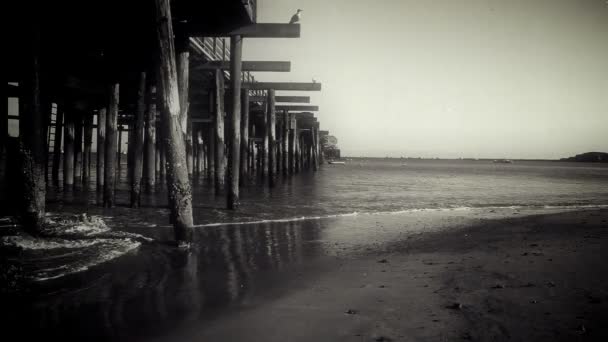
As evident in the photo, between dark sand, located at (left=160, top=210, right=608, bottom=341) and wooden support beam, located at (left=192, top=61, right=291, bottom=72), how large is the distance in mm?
5651

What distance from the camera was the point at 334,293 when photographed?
314 cm

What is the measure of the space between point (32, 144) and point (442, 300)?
525 centimetres

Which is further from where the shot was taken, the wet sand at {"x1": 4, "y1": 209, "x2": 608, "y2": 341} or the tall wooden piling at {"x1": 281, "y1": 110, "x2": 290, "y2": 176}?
the tall wooden piling at {"x1": 281, "y1": 110, "x2": 290, "y2": 176}

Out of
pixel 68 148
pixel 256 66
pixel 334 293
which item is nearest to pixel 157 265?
pixel 334 293

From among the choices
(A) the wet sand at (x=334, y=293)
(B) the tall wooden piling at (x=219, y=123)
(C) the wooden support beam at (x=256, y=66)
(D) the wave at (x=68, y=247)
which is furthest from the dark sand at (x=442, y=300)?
(B) the tall wooden piling at (x=219, y=123)

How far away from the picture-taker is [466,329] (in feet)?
7.76

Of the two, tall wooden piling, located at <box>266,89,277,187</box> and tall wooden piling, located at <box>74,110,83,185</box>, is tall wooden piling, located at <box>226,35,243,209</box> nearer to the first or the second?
tall wooden piling, located at <box>266,89,277,187</box>

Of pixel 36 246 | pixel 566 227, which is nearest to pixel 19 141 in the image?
pixel 36 246

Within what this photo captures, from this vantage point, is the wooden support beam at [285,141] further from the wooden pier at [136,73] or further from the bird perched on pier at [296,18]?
the bird perched on pier at [296,18]

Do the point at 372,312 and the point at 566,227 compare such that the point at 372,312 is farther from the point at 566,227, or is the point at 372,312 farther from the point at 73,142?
the point at 73,142

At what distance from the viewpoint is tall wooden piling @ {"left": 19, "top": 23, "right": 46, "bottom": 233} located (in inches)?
189

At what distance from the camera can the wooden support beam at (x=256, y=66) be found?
29.2ft

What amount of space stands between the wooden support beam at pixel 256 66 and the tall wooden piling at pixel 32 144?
15.6ft

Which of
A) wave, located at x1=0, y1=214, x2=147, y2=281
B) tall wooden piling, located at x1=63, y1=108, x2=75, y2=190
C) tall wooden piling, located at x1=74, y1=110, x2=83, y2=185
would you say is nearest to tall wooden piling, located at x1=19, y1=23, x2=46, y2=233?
wave, located at x1=0, y1=214, x2=147, y2=281
